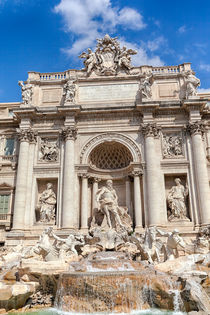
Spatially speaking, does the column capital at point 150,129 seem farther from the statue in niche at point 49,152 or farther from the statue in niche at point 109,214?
the statue in niche at point 49,152

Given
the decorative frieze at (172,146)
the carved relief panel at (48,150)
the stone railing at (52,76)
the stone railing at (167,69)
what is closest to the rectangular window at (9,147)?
the carved relief panel at (48,150)

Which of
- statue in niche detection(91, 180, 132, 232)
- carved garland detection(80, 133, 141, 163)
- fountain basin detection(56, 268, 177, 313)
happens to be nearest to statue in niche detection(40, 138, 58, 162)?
carved garland detection(80, 133, 141, 163)

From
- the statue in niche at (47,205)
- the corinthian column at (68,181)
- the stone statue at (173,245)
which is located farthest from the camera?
the statue in niche at (47,205)

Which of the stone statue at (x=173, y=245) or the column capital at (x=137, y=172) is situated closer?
the stone statue at (x=173, y=245)

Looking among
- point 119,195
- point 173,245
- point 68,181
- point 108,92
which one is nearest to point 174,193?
point 119,195

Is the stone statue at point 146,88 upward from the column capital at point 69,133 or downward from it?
upward

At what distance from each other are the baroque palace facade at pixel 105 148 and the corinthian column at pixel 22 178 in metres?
0.07

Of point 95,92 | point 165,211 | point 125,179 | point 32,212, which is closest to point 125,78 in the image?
point 95,92

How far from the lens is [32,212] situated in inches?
736

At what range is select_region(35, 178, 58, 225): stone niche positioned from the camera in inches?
734

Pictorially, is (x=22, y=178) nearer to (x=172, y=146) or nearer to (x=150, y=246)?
(x=150, y=246)

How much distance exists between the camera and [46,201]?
748 inches

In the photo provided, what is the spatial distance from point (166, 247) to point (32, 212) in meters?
9.01

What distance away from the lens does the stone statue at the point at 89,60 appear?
22.1 metres
